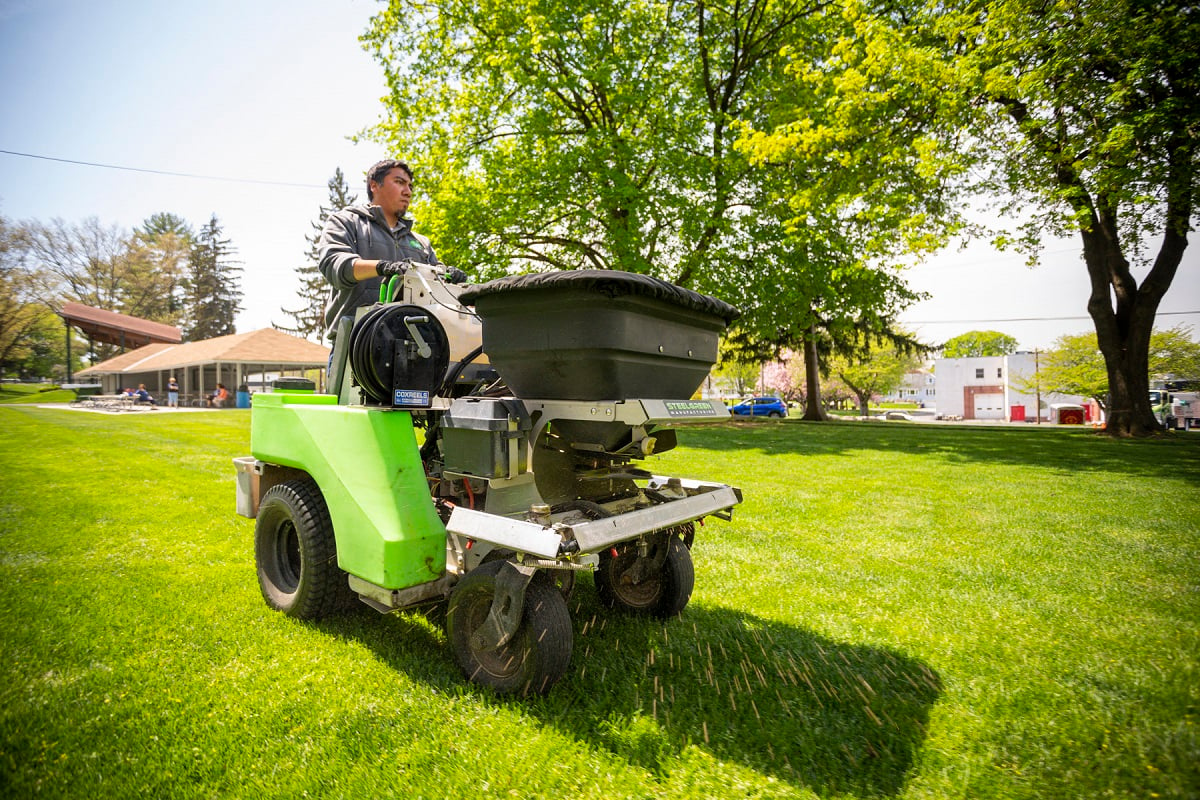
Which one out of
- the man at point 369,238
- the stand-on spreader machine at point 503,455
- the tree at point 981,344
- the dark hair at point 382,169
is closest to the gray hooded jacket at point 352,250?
the man at point 369,238

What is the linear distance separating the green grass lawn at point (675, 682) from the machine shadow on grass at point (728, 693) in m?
0.01

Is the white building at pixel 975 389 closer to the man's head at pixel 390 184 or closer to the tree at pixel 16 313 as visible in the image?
the man's head at pixel 390 184

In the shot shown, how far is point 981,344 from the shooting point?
85938 millimetres

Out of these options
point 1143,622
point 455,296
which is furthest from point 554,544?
point 1143,622

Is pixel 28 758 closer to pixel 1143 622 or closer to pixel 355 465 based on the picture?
pixel 355 465

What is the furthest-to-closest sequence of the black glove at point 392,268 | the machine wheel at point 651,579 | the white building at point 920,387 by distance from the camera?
the white building at point 920,387
the machine wheel at point 651,579
the black glove at point 392,268

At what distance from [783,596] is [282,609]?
2718mm

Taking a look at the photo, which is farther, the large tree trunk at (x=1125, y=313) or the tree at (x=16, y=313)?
the tree at (x=16, y=313)

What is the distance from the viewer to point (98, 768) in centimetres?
179

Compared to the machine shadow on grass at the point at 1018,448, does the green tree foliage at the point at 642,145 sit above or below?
above

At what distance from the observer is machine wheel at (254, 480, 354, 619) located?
2697 millimetres

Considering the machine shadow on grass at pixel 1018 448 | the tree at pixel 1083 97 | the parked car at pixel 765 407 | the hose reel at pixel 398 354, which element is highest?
the tree at pixel 1083 97

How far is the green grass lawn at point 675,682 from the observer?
1.77m

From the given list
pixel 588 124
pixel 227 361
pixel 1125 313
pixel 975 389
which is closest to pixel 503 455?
pixel 588 124
